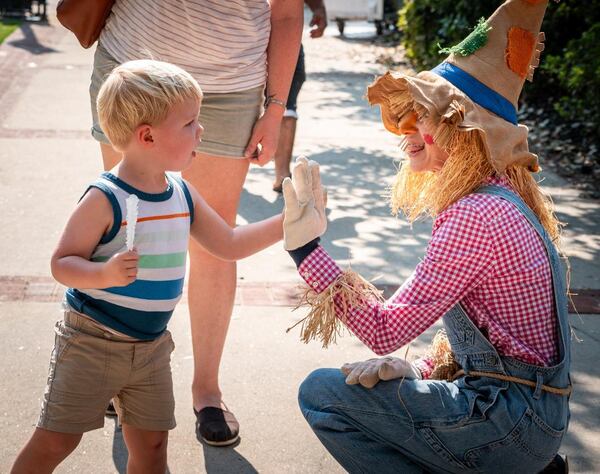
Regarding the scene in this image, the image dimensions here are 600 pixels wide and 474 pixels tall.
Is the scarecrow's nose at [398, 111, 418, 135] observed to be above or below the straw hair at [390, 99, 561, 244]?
above

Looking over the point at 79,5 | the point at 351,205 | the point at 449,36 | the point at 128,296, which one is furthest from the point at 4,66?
the point at 128,296

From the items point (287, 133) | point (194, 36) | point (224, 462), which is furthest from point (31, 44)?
point (224, 462)

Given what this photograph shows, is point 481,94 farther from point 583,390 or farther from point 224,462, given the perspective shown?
point 583,390

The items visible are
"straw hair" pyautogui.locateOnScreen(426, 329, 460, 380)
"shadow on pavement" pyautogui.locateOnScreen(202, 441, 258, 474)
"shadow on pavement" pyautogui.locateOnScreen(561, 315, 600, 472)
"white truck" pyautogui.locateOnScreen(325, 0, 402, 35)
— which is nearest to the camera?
"straw hair" pyautogui.locateOnScreen(426, 329, 460, 380)

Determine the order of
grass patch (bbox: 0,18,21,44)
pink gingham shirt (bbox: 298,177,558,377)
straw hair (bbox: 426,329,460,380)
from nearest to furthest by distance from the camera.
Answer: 1. pink gingham shirt (bbox: 298,177,558,377)
2. straw hair (bbox: 426,329,460,380)
3. grass patch (bbox: 0,18,21,44)

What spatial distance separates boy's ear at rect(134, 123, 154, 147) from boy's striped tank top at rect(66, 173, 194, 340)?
0.12 metres

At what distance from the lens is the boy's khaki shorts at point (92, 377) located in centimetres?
246

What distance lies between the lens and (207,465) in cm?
306

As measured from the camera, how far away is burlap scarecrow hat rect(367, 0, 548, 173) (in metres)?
2.46

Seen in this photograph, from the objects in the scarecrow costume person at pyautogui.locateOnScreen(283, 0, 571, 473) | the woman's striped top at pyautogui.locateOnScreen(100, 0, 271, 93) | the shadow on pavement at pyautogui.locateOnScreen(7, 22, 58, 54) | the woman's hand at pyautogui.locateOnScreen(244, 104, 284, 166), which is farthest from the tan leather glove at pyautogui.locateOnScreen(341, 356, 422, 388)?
the shadow on pavement at pyautogui.locateOnScreen(7, 22, 58, 54)

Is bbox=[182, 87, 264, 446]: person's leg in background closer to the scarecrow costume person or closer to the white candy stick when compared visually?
the scarecrow costume person

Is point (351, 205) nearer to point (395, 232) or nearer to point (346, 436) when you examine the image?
point (395, 232)

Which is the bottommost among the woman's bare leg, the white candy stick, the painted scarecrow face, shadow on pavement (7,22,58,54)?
shadow on pavement (7,22,58,54)

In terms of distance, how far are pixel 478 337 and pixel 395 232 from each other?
3.26m
